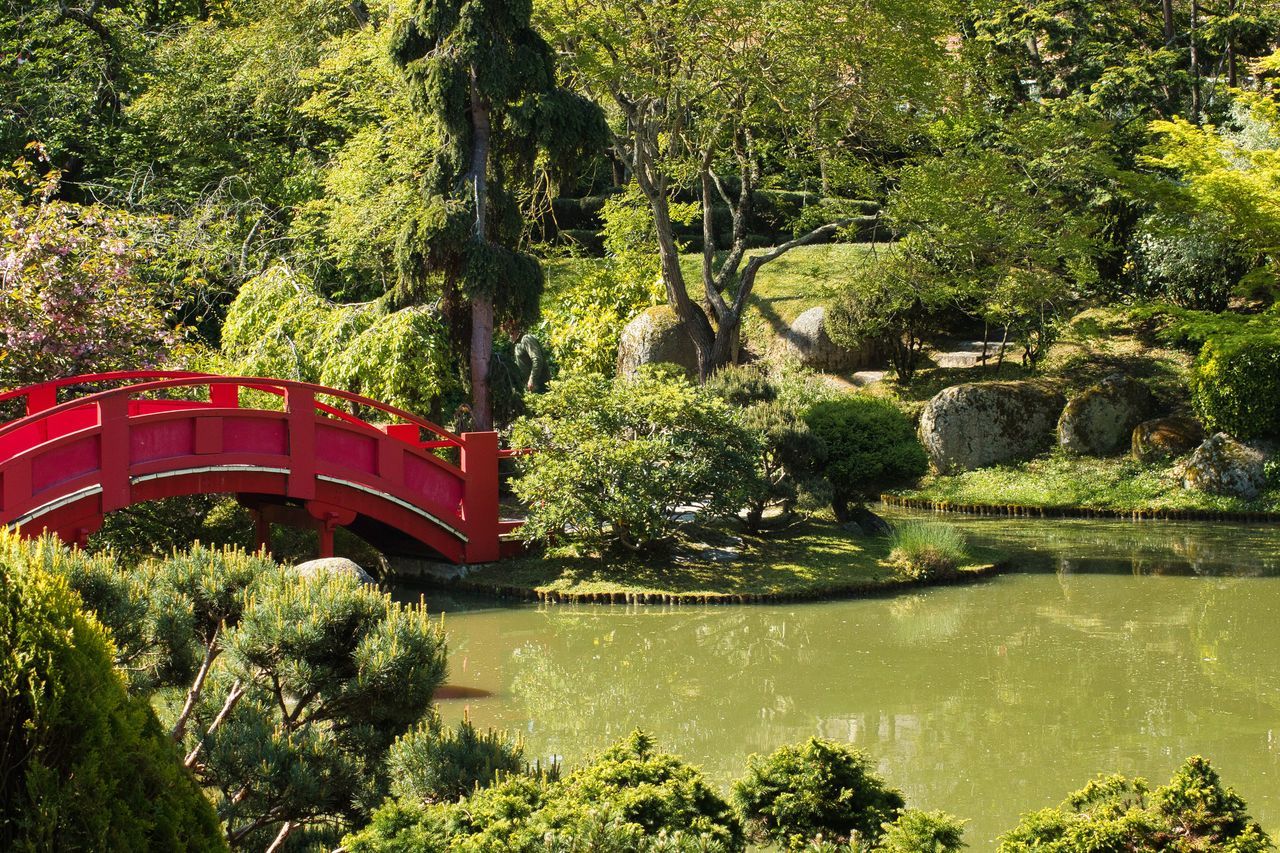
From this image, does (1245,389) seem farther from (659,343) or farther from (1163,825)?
(1163,825)

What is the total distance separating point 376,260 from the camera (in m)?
18.4

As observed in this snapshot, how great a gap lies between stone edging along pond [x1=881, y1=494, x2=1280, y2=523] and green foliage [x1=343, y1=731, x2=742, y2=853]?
14759 millimetres

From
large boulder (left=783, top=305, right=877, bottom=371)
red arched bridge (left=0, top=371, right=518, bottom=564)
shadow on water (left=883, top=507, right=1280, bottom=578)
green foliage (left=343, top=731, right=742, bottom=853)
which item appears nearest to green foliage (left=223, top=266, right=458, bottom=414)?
red arched bridge (left=0, top=371, right=518, bottom=564)

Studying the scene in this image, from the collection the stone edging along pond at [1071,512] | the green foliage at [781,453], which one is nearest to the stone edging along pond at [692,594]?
the green foliage at [781,453]

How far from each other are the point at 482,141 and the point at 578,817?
1270 centimetres

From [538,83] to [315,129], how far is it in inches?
481

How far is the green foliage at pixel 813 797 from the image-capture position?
17.0 feet

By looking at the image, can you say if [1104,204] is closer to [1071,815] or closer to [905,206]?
[905,206]

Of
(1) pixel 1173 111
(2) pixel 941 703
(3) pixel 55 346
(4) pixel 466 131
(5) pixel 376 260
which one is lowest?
(2) pixel 941 703

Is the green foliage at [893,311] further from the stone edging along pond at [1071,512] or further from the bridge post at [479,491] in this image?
the bridge post at [479,491]

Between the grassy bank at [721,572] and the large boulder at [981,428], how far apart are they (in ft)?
18.4

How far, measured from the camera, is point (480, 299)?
1611 cm

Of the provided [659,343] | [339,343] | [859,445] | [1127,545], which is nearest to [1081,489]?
[1127,545]

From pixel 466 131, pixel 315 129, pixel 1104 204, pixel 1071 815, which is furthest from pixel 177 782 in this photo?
pixel 315 129
